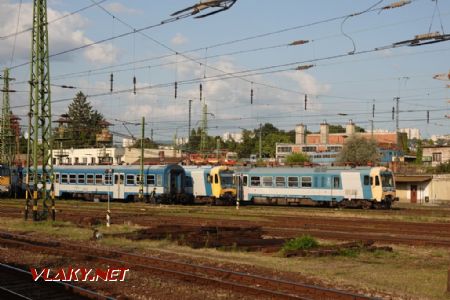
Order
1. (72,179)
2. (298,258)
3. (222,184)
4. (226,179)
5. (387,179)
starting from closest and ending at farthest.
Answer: (298,258) → (387,179) → (222,184) → (226,179) → (72,179)

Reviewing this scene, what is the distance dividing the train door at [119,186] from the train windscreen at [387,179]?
2060 centimetres

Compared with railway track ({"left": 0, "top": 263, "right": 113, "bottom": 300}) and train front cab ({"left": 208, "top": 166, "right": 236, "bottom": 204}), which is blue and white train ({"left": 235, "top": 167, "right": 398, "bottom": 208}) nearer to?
train front cab ({"left": 208, "top": 166, "right": 236, "bottom": 204})

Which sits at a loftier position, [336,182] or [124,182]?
[336,182]

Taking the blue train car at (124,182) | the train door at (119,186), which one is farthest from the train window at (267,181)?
the train door at (119,186)

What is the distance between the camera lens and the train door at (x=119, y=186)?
4809cm

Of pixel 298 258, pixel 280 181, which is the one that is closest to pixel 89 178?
pixel 280 181

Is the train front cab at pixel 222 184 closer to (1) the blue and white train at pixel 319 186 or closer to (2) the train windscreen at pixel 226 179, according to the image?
(2) the train windscreen at pixel 226 179

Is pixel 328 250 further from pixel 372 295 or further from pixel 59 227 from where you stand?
pixel 59 227

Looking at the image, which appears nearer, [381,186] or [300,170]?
[381,186]

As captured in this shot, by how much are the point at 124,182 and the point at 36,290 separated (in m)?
36.3

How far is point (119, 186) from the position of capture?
4838 cm

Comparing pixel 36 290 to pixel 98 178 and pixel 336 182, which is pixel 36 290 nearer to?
pixel 336 182

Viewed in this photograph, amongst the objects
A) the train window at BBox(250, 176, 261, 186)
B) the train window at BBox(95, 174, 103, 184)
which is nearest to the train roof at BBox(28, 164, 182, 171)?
the train window at BBox(95, 174, 103, 184)

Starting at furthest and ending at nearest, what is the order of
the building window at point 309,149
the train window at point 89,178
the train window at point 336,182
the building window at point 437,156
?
the building window at point 309,149 < the building window at point 437,156 < the train window at point 89,178 < the train window at point 336,182
